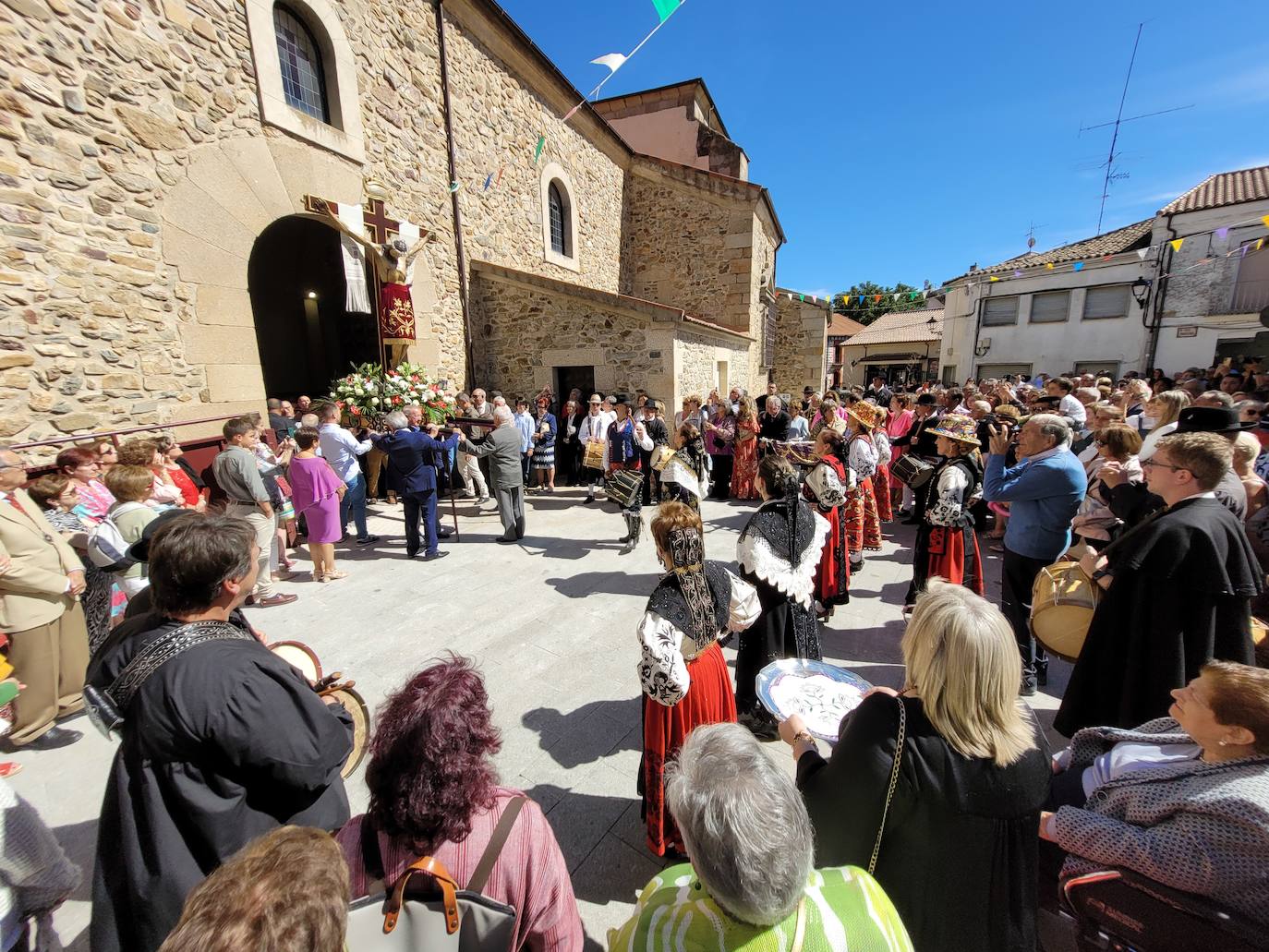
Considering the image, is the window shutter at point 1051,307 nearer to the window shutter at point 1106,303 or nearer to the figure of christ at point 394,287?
the window shutter at point 1106,303

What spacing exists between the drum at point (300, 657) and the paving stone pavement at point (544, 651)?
2.82ft

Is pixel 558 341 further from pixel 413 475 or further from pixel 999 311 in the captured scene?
pixel 999 311

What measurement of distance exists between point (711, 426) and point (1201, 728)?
747 cm

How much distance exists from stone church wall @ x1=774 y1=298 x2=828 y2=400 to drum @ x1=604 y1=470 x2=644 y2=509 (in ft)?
46.9

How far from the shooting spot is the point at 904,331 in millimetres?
31188

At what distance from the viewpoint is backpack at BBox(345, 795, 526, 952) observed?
3.26 feet

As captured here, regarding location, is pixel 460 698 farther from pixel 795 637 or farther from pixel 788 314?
pixel 788 314

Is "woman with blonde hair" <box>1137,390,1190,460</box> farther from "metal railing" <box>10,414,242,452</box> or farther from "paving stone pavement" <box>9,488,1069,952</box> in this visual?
"metal railing" <box>10,414,242,452</box>

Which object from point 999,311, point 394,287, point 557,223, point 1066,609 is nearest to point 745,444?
point 1066,609

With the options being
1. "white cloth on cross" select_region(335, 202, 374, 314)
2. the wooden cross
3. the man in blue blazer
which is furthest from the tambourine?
the wooden cross

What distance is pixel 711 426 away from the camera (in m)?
8.66

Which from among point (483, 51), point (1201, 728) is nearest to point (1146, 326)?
point (483, 51)

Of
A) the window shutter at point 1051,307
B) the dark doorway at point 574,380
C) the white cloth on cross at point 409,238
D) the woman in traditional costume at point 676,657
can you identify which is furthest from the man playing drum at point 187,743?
the window shutter at point 1051,307

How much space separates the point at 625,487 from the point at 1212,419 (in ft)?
15.1
